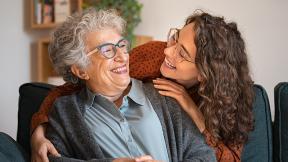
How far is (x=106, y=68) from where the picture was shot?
1563 mm

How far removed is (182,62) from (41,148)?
619mm

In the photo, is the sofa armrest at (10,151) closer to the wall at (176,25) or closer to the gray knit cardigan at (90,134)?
the gray knit cardigan at (90,134)

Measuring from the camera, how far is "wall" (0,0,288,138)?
2.75 meters

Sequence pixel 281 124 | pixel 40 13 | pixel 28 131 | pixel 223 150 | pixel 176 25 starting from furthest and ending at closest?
pixel 40 13 → pixel 176 25 → pixel 28 131 → pixel 281 124 → pixel 223 150

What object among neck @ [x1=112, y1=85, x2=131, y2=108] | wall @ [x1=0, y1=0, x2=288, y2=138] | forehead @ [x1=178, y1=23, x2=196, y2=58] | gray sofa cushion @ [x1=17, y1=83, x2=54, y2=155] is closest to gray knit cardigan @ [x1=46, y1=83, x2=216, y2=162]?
neck @ [x1=112, y1=85, x2=131, y2=108]

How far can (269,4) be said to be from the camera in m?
2.76

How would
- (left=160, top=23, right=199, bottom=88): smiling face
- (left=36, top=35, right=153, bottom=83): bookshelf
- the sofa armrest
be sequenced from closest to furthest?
the sofa armrest < (left=160, top=23, right=199, bottom=88): smiling face < (left=36, top=35, right=153, bottom=83): bookshelf

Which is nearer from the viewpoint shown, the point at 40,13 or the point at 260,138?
the point at 260,138

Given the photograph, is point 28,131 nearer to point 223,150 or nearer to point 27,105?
point 27,105

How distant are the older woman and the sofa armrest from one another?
0.13 m

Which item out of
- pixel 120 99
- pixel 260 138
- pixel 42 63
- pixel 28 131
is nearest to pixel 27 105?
pixel 28 131

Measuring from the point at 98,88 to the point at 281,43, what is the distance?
1606 millimetres

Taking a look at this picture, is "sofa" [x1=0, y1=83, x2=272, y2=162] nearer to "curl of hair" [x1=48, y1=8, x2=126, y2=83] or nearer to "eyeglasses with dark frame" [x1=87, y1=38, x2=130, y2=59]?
"curl of hair" [x1=48, y1=8, x2=126, y2=83]

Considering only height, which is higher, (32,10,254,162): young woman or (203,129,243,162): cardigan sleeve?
(32,10,254,162): young woman
